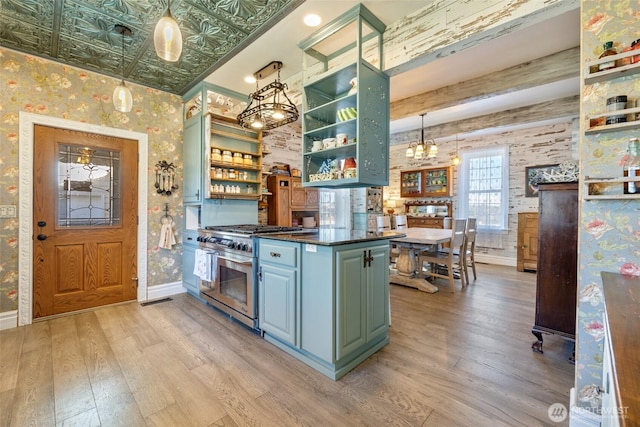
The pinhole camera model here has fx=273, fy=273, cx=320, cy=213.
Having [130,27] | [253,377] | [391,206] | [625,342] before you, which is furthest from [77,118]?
[391,206]

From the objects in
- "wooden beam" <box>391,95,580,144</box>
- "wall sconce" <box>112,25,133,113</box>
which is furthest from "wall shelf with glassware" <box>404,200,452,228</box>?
"wall sconce" <box>112,25,133,113</box>

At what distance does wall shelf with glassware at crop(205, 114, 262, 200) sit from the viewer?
344 centimetres

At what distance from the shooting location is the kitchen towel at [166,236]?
361cm

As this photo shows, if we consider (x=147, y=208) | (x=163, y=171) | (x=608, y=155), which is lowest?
(x=147, y=208)

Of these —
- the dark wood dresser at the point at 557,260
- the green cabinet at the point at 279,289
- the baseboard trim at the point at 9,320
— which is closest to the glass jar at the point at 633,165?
the dark wood dresser at the point at 557,260

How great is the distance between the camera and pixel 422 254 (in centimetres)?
411

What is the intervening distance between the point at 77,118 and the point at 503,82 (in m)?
4.96

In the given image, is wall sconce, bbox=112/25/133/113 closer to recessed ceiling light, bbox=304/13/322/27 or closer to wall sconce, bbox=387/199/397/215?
recessed ceiling light, bbox=304/13/322/27

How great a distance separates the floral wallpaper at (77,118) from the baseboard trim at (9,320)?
0.05m

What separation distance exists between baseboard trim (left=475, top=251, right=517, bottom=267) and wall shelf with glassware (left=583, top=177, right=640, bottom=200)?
5.00 m

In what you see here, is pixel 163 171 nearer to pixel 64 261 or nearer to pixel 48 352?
pixel 64 261

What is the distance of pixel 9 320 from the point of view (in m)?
2.70

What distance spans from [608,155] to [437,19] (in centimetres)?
Result: 146

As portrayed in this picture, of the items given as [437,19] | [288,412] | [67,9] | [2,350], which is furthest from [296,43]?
[2,350]
